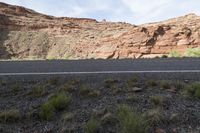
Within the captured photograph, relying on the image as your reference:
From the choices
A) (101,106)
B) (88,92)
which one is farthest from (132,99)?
(88,92)

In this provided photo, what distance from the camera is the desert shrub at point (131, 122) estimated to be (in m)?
5.93

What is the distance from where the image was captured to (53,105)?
23.2ft

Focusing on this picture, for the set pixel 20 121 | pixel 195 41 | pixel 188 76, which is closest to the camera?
pixel 20 121

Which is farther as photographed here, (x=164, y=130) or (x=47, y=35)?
(x=47, y=35)

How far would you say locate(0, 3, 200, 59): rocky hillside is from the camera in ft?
123

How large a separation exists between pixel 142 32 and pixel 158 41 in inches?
66.1

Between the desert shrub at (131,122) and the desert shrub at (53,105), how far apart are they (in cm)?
107

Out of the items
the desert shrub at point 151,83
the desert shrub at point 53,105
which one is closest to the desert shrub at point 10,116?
the desert shrub at point 53,105

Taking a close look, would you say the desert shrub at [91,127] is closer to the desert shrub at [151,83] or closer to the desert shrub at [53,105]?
the desert shrub at [53,105]

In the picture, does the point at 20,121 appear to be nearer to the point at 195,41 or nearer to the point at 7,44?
the point at 195,41

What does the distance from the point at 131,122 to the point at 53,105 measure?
157 centimetres

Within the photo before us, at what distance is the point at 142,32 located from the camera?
3850cm

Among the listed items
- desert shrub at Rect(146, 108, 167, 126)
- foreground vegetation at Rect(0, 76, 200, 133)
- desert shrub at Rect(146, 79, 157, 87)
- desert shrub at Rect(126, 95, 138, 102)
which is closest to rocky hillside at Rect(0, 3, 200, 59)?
foreground vegetation at Rect(0, 76, 200, 133)

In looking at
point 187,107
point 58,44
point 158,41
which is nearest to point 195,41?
point 158,41
